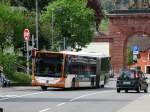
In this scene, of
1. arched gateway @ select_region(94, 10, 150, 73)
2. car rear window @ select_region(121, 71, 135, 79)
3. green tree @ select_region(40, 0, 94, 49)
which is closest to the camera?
car rear window @ select_region(121, 71, 135, 79)

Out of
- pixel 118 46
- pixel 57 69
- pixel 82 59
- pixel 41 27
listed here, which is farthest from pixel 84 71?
pixel 118 46

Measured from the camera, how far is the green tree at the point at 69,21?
8194 cm

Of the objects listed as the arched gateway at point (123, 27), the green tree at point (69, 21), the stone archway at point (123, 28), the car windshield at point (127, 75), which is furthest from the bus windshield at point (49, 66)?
the stone archway at point (123, 28)

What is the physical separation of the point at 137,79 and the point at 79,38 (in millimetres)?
38209

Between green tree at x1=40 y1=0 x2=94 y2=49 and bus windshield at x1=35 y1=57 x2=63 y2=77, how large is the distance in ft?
113

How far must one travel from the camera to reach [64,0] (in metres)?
83.4

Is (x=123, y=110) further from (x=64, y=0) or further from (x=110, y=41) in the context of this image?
(x=110, y=41)

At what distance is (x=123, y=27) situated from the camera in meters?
101

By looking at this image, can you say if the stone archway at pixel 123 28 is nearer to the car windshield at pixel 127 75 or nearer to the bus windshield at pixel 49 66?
the car windshield at pixel 127 75

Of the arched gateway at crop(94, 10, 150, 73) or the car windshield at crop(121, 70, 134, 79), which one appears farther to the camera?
the arched gateway at crop(94, 10, 150, 73)

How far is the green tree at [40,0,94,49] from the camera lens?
8194cm

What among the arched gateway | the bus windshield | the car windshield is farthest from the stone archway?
the bus windshield

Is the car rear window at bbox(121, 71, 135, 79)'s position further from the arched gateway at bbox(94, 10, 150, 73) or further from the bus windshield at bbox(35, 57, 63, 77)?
the arched gateway at bbox(94, 10, 150, 73)

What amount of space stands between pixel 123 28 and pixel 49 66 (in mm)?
55405
